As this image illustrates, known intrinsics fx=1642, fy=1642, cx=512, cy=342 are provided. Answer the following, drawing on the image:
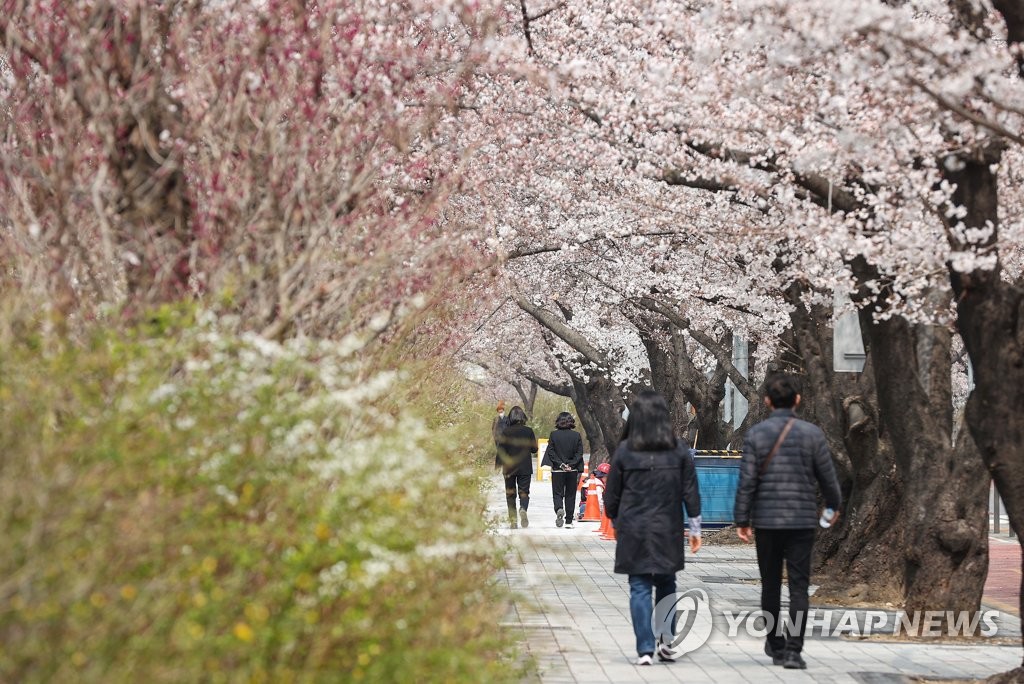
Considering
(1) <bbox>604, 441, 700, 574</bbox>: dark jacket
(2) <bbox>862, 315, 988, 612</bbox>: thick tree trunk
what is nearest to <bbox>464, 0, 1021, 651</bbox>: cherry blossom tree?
(2) <bbox>862, 315, 988, 612</bbox>: thick tree trunk

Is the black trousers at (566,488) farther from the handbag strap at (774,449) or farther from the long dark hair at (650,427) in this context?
the handbag strap at (774,449)

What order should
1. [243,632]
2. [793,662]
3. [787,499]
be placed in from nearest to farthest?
[243,632] < [787,499] < [793,662]

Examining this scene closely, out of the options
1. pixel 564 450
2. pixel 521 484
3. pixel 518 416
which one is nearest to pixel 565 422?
pixel 564 450

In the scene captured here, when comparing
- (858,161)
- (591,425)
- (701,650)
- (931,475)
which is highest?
(858,161)

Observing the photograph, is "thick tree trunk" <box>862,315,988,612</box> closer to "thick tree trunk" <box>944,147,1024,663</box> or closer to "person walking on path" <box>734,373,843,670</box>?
"person walking on path" <box>734,373,843,670</box>

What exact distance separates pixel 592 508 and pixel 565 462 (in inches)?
112

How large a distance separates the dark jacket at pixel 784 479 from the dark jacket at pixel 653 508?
342 millimetres

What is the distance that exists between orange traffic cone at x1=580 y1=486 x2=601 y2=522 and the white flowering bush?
2059 centimetres

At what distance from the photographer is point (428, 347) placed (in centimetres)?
1541

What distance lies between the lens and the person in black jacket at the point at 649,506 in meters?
10.0

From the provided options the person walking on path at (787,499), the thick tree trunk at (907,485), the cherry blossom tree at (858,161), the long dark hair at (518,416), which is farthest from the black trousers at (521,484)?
the person walking on path at (787,499)

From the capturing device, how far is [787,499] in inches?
388

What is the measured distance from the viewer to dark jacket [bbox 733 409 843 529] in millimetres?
9844

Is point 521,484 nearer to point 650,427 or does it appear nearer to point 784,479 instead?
point 650,427
